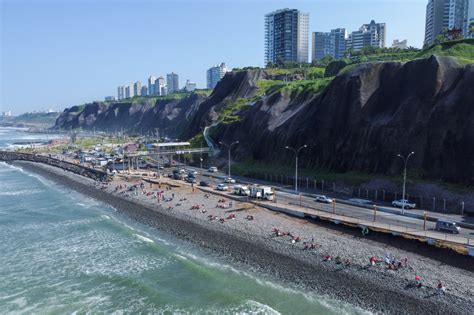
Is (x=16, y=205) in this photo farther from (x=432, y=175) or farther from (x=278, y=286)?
(x=432, y=175)

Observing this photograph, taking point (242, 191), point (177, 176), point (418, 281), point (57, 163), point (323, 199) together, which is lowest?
point (57, 163)

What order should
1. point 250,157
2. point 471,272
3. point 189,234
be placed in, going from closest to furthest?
point 471,272 → point 189,234 → point 250,157

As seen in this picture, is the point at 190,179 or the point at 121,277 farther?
the point at 190,179

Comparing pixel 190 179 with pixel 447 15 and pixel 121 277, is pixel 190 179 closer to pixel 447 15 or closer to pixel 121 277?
pixel 121 277

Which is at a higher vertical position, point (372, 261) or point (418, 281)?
point (372, 261)

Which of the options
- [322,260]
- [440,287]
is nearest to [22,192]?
[322,260]

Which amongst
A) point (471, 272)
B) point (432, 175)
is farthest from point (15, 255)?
point (432, 175)

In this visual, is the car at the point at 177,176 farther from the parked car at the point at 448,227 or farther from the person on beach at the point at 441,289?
the person on beach at the point at 441,289
